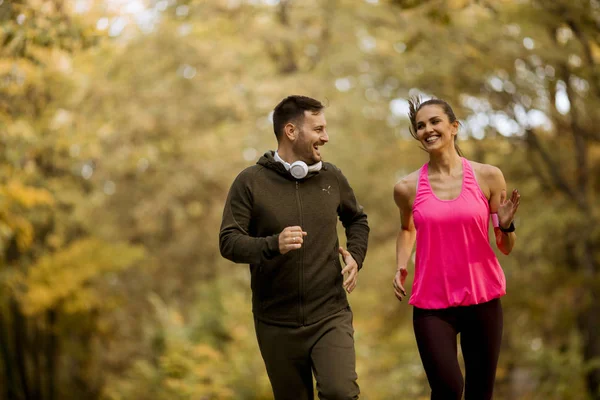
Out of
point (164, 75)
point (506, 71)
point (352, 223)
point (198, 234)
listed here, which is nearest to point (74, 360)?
point (198, 234)

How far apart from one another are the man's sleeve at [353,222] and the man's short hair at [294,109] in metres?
0.41

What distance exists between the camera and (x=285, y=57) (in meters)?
22.8

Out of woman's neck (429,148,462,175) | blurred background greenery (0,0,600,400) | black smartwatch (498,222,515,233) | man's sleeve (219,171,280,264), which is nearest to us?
man's sleeve (219,171,280,264)

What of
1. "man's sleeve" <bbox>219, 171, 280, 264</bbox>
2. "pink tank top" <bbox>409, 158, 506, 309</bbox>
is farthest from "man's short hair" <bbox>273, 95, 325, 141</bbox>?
"pink tank top" <bbox>409, 158, 506, 309</bbox>

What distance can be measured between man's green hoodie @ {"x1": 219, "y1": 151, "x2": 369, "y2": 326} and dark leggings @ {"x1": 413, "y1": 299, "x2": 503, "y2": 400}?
0.52 metres

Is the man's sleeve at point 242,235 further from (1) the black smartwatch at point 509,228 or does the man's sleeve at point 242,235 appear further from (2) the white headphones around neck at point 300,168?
(1) the black smartwatch at point 509,228

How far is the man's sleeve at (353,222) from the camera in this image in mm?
4715

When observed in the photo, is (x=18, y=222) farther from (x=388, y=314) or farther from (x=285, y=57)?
(x=285, y=57)

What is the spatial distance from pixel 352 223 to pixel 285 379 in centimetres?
99

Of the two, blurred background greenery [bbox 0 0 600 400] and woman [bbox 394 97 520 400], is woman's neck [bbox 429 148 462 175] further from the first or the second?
blurred background greenery [bbox 0 0 600 400]

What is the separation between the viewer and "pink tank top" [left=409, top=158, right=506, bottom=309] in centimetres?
438

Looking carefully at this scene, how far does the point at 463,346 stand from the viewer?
4.46 m

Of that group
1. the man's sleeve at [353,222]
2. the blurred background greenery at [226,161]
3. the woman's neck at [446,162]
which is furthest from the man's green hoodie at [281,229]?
the blurred background greenery at [226,161]

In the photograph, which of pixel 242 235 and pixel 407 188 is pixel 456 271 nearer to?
pixel 407 188
